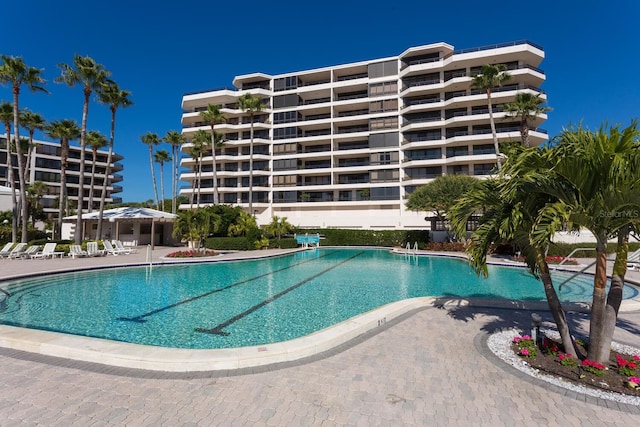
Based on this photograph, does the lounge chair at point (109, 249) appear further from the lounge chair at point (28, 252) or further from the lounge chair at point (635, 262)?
the lounge chair at point (635, 262)

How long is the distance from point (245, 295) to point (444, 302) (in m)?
6.50

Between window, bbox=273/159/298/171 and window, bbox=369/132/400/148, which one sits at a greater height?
window, bbox=369/132/400/148

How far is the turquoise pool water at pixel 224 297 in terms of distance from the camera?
285 inches

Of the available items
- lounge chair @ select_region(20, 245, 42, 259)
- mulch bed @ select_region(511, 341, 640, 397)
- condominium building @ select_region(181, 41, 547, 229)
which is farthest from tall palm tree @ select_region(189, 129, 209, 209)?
mulch bed @ select_region(511, 341, 640, 397)

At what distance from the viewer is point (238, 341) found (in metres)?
6.55

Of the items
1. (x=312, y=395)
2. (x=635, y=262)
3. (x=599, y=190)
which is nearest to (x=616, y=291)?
(x=599, y=190)

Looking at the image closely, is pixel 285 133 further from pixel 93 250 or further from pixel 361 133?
pixel 93 250

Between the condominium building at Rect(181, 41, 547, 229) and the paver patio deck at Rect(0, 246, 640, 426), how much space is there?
114 feet

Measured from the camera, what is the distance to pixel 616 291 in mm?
4500

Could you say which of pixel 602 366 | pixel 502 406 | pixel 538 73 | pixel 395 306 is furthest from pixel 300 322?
pixel 538 73

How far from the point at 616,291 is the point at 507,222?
176 cm

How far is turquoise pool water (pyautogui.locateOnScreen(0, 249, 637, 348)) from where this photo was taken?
7250 mm

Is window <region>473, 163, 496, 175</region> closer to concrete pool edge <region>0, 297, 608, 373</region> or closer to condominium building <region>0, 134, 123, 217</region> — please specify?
concrete pool edge <region>0, 297, 608, 373</region>

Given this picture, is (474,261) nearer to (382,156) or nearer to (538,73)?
(382,156)
